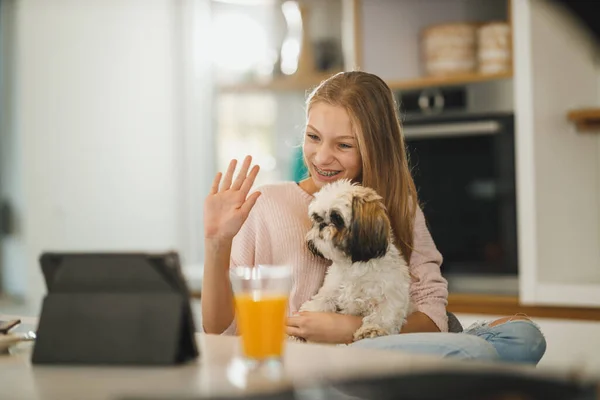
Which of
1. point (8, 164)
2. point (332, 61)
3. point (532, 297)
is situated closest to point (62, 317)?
point (532, 297)

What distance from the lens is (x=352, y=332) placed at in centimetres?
179

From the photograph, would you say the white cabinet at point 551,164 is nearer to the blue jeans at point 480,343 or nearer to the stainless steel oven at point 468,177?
the stainless steel oven at point 468,177

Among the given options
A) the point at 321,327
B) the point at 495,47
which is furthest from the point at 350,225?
the point at 495,47

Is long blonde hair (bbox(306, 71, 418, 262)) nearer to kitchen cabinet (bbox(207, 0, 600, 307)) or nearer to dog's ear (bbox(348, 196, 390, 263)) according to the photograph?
dog's ear (bbox(348, 196, 390, 263))

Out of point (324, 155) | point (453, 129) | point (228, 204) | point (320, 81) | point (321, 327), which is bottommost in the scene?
point (321, 327)

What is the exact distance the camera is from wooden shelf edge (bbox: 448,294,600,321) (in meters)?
2.91

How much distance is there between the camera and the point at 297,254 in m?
1.97

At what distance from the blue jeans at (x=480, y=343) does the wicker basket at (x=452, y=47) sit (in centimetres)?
185

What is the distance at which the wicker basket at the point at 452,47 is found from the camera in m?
3.28

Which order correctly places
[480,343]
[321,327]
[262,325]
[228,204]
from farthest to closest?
[321,327] < [228,204] < [480,343] < [262,325]

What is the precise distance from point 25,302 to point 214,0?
186cm

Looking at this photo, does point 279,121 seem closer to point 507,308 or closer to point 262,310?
point 507,308

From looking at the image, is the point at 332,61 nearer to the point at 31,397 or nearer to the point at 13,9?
the point at 13,9

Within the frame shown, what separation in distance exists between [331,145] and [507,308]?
4.92ft
